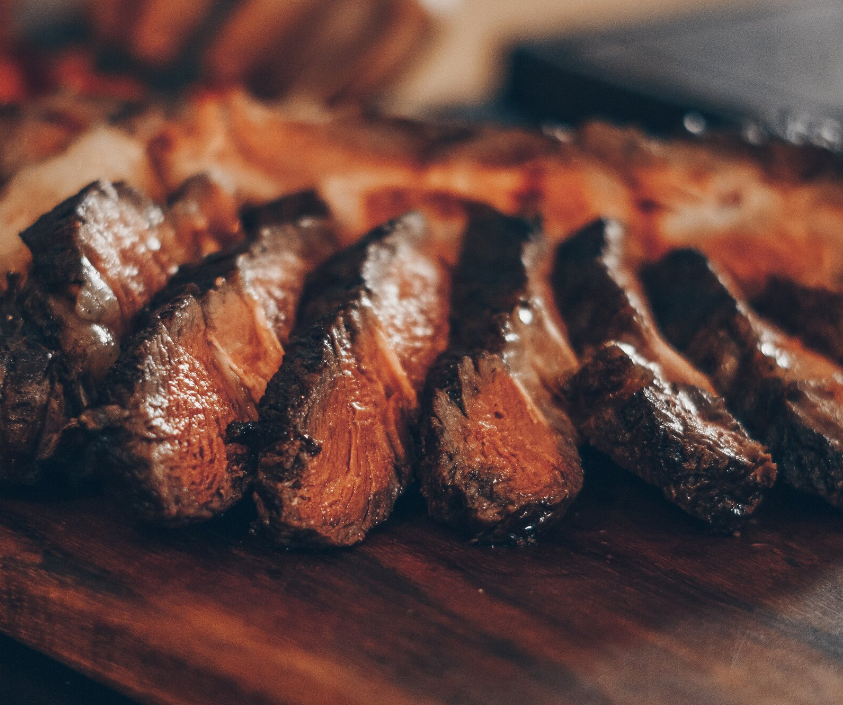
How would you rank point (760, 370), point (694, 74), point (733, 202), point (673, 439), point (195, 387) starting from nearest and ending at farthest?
1. point (195, 387)
2. point (673, 439)
3. point (760, 370)
4. point (733, 202)
5. point (694, 74)

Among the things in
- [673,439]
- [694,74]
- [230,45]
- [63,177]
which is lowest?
[673,439]

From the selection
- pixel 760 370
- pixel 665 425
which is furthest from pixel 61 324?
pixel 760 370

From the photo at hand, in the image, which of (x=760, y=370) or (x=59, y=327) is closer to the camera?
(x=59, y=327)

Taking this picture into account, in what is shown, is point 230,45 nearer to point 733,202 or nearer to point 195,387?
point 733,202

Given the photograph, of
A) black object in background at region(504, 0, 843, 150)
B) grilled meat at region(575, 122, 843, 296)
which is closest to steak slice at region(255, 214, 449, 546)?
grilled meat at region(575, 122, 843, 296)

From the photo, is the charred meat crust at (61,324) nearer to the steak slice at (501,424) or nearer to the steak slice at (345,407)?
the steak slice at (345,407)

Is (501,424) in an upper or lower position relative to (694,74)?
lower

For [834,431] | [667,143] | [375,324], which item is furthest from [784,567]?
[667,143]

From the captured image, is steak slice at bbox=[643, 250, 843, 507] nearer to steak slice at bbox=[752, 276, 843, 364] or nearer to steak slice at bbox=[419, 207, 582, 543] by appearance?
steak slice at bbox=[752, 276, 843, 364]
